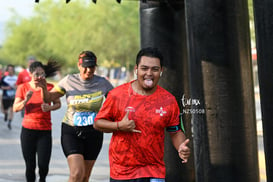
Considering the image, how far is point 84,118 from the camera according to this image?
23.5ft

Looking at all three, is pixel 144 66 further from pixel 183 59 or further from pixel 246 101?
pixel 183 59

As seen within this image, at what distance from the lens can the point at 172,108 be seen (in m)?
4.91

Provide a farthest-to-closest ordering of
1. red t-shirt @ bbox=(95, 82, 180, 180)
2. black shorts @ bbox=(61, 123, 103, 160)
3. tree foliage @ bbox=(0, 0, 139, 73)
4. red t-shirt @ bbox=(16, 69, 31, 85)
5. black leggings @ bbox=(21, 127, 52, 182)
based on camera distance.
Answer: tree foliage @ bbox=(0, 0, 139, 73) < red t-shirt @ bbox=(16, 69, 31, 85) < black leggings @ bbox=(21, 127, 52, 182) < black shorts @ bbox=(61, 123, 103, 160) < red t-shirt @ bbox=(95, 82, 180, 180)

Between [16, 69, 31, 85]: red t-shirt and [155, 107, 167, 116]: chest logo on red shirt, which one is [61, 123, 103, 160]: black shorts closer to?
[155, 107, 167, 116]: chest logo on red shirt

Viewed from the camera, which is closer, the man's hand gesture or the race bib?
the man's hand gesture

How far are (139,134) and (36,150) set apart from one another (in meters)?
3.70

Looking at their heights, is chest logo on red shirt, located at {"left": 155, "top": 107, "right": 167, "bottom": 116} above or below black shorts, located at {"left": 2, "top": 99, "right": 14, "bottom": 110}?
below

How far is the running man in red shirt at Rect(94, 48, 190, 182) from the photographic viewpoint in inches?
189

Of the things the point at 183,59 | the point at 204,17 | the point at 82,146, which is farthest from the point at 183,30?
the point at 82,146

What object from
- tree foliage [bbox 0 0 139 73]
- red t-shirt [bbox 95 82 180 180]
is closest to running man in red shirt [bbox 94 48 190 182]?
red t-shirt [bbox 95 82 180 180]

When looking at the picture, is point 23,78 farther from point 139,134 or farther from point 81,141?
point 139,134

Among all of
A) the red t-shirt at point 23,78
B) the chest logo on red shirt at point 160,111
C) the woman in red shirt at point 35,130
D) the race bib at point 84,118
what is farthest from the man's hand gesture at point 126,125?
the red t-shirt at point 23,78

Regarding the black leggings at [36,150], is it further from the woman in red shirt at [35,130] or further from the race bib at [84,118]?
the race bib at [84,118]

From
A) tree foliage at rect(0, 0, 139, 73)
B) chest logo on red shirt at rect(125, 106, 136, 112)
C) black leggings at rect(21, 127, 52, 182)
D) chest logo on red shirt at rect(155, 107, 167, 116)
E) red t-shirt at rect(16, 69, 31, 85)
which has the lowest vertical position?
black leggings at rect(21, 127, 52, 182)
